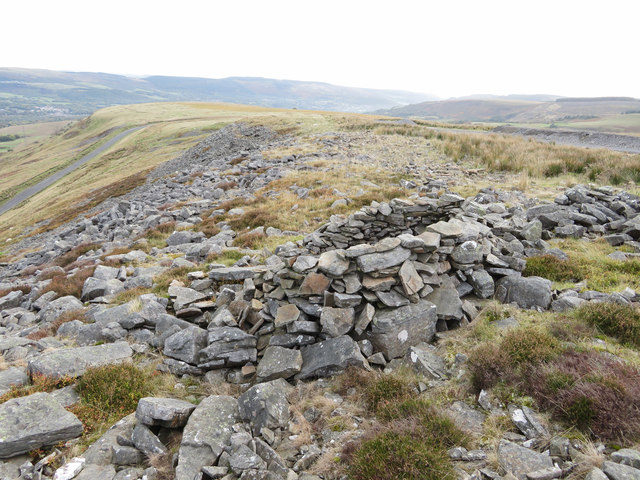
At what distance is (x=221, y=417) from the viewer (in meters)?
6.27

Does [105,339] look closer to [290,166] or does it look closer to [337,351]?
[337,351]

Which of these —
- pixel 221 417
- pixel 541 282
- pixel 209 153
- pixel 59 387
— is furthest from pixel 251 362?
pixel 209 153

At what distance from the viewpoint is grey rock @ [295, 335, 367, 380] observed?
7426 mm

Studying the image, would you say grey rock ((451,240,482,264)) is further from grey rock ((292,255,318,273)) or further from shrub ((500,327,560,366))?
grey rock ((292,255,318,273))

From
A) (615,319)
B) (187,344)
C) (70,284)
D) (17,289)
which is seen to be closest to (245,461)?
(187,344)

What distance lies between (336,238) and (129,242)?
15070 millimetres

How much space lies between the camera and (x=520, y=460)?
4.58 meters

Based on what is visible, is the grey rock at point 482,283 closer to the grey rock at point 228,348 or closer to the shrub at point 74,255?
the grey rock at point 228,348

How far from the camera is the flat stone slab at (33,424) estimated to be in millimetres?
5457

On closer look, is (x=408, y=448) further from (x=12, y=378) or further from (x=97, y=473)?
(x=12, y=378)

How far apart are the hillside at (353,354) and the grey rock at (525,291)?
4 cm

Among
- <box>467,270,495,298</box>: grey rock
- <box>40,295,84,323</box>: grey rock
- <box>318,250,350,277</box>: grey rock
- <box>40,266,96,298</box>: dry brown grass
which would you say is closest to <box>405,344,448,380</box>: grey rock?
<box>318,250,350,277</box>: grey rock

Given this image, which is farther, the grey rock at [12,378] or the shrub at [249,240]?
the shrub at [249,240]

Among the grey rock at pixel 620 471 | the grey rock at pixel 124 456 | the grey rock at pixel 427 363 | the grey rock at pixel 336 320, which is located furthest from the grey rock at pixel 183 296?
the grey rock at pixel 620 471
